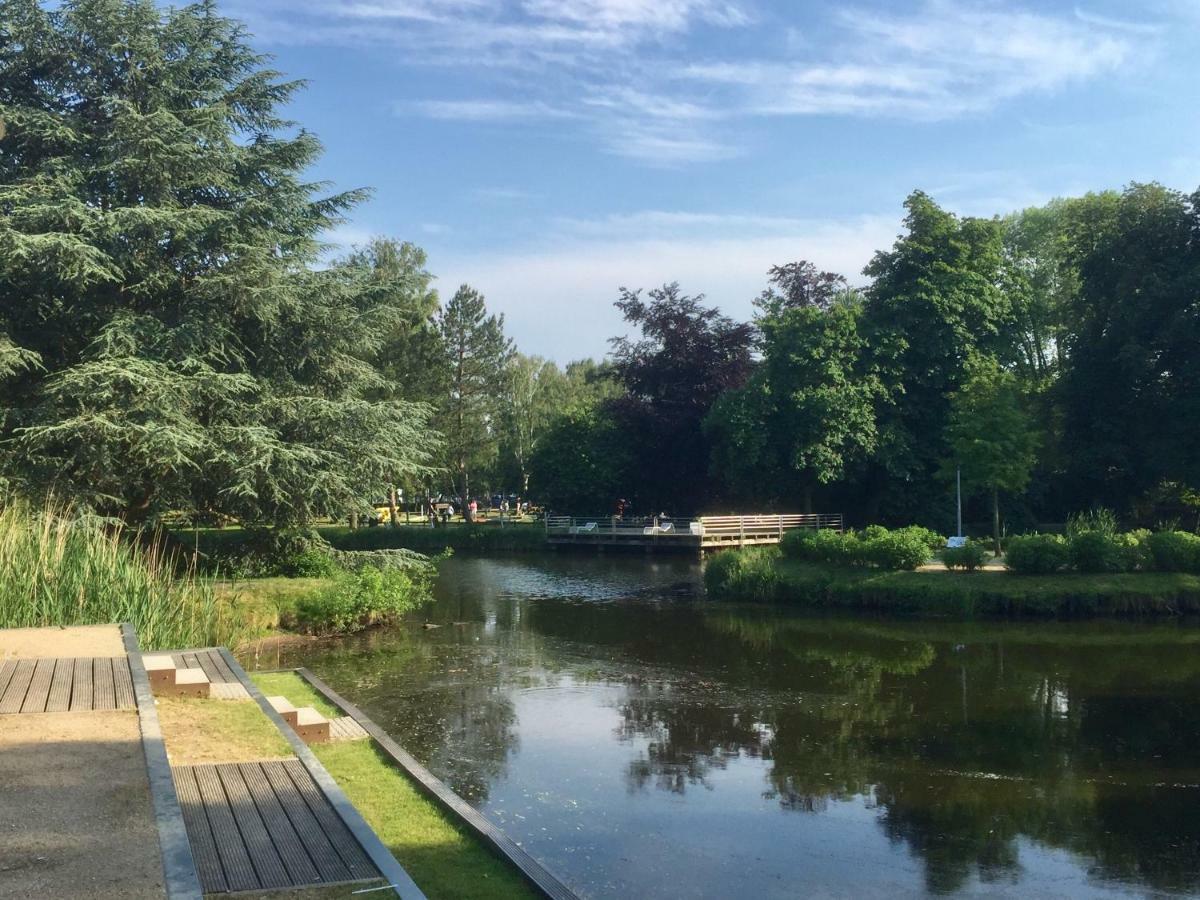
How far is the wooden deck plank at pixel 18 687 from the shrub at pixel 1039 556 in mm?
18642

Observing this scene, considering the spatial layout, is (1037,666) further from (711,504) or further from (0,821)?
(711,504)

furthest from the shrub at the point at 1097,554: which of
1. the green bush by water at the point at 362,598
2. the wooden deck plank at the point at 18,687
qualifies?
the wooden deck plank at the point at 18,687

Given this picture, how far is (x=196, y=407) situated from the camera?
729 inches

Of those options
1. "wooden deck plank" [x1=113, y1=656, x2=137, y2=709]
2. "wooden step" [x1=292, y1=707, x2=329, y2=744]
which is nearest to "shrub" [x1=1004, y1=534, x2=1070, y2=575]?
"wooden step" [x1=292, y1=707, x2=329, y2=744]

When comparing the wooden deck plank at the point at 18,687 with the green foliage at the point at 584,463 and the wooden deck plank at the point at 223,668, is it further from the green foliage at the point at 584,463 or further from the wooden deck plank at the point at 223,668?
the green foliage at the point at 584,463

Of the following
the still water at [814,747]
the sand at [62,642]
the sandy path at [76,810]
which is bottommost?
the still water at [814,747]

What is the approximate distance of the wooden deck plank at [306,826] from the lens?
4.93 metres

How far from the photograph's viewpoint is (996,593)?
800 inches

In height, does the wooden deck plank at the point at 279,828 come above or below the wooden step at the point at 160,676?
below

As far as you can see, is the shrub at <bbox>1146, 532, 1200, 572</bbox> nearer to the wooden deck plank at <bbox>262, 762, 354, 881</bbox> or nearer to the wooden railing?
the wooden railing

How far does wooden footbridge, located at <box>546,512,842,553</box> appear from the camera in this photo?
126 ft

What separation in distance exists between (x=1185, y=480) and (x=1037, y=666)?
65.8ft

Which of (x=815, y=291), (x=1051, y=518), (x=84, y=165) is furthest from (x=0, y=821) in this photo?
(x=815, y=291)

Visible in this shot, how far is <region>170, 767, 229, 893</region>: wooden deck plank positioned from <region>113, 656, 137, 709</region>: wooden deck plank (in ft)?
2.44
